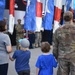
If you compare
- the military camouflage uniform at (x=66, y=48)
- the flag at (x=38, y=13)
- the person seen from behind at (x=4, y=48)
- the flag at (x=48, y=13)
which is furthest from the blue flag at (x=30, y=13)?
the military camouflage uniform at (x=66, y=48)

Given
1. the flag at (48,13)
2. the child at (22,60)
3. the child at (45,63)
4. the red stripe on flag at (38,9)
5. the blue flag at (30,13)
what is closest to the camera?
the child at (45,63)

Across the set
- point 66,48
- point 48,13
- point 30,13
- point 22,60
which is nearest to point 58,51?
point 66,48

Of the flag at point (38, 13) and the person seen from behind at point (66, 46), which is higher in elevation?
the flag at point (38, 13)

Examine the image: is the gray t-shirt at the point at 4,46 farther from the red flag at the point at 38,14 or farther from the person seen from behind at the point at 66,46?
the red flag at the point at 38,14

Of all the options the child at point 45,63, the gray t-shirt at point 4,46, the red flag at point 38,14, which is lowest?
the child at point 45,63

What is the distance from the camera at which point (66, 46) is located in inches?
203

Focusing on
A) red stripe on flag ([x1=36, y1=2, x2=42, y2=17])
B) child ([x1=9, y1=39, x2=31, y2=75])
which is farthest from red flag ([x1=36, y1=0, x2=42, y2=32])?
child ([x1=9, y1=39, x2=31, y2=75])

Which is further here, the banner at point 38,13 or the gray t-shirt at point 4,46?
the banner at point 38,13

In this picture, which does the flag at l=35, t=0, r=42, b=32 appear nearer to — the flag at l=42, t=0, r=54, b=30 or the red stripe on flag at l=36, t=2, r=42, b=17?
the red stripe on flag at l=36, t=2, r=42, b=17

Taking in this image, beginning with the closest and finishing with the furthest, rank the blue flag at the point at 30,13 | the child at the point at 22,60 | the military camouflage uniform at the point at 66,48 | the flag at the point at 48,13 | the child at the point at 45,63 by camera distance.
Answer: the military camouflage uniform at the point at 66,48 → the child at the point at 45,63 → the child at the point at 22,60 → the blue flag at the point at 30,13 → the flag at the point at 48,13

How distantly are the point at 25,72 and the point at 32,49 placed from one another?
28.3 feet

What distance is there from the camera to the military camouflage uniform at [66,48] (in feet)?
16.8

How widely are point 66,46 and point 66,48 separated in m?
0.04

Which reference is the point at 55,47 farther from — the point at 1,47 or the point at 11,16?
the point at 11,16
